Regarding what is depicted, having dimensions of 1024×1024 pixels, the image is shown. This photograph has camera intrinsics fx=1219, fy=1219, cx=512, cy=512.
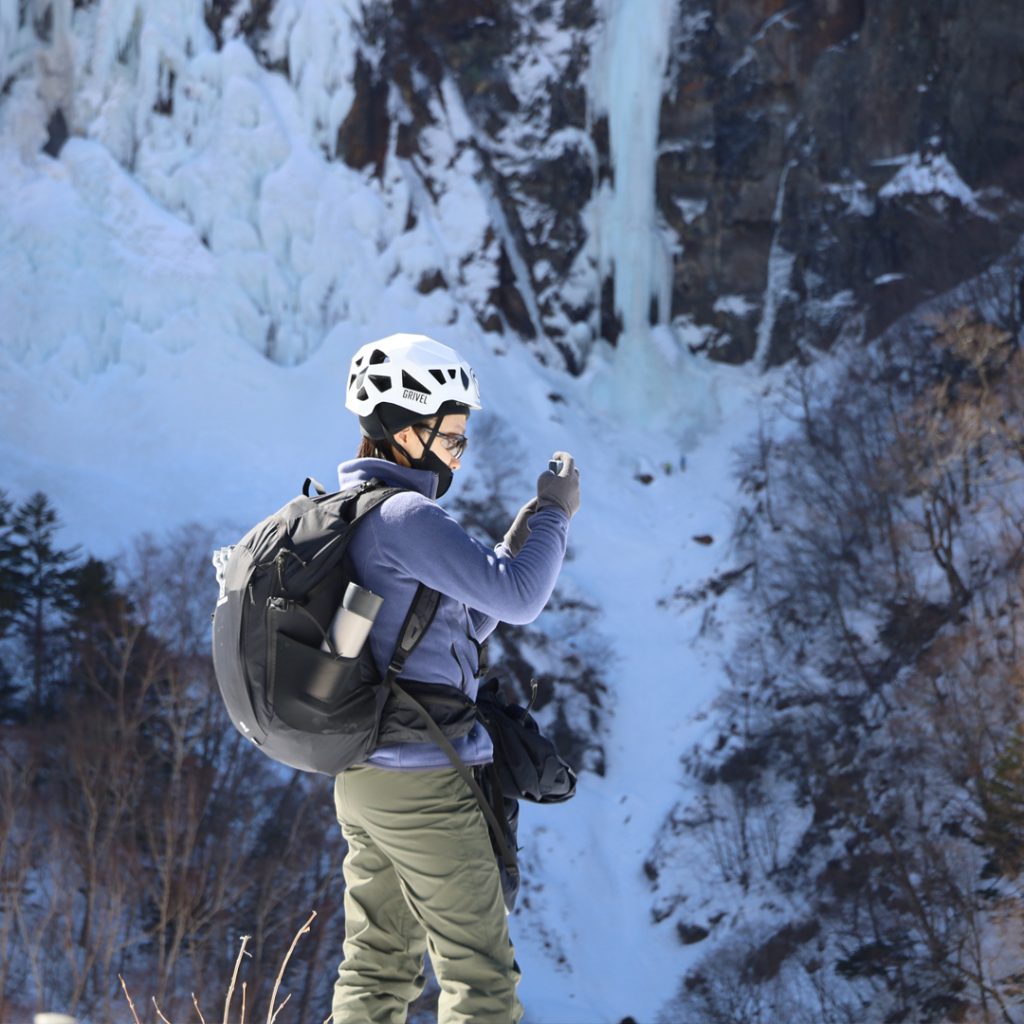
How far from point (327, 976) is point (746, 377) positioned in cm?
2406

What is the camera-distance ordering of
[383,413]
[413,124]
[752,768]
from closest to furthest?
[383,413]
[752,768]
[413,124]

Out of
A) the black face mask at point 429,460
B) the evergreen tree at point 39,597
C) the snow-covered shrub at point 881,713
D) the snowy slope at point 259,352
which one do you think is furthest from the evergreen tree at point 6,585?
the black face mask at point 429,460

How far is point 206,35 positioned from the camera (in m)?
35.5

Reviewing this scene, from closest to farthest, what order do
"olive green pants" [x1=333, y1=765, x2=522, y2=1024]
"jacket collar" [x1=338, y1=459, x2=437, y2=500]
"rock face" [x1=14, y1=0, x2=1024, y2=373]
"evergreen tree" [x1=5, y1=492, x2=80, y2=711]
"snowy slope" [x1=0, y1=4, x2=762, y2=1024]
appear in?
"olive green pants" [x1=333, y1=765, x2=522, y2=1024] → "jacket collar" [x1=338, y1=459, x2=437, y2=500] → "evergreen tree" [x1=5, y1=492, x2=80, y2=711] → "snowy slope" [x1=0, y1=4, x2=762, y2=1024] → "rock face" [x1=14, y1=0, x2=1024, y2=373]

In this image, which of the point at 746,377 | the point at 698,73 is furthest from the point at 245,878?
the point at 698,73

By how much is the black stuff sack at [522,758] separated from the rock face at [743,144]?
111 ft

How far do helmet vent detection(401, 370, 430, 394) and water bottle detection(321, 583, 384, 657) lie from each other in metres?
0.60

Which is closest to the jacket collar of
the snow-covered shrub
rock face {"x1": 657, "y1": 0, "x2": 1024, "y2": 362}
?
the snow-covered shrub

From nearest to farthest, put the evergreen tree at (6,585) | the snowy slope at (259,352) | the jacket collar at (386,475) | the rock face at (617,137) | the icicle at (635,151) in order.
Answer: the jacket collar at (386,475)
the evergreen tree at (6,585)
the snowy slope at (259,352)
the rock face at (617,137)
the icicle at (635,151)

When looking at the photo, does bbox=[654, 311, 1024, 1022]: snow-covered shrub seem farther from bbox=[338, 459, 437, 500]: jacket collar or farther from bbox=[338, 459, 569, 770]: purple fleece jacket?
bbox=[338, 459, 437, 500]: jacket collar

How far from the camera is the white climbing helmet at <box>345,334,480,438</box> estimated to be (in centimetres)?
317

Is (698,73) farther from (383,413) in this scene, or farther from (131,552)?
(383,413)

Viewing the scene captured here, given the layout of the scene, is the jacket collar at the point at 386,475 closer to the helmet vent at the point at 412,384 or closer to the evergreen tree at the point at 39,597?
the helmet vent at the point at 412,384

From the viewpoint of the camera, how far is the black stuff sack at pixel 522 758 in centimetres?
324
